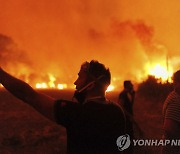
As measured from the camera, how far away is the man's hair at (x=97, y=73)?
230 centimetres

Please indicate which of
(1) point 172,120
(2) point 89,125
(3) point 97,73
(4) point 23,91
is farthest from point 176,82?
(4) point 23,91

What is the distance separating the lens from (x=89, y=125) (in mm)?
2109

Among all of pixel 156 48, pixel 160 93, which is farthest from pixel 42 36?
pixel 160 93

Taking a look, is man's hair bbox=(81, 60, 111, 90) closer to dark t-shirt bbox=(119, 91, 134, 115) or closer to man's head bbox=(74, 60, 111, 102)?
man's head bbox=(74, 60, 111, 102)

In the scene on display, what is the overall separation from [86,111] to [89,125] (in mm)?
87

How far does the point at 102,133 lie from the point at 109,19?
138ft

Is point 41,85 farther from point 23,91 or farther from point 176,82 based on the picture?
point 23,91

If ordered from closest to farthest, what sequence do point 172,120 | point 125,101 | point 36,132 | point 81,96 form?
point 81,96, point 172,120, point 125,101, point 36,132

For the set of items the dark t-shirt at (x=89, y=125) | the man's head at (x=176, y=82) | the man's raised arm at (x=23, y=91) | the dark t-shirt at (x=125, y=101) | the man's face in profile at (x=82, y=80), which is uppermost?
the dark t-shirt at (x=125, y=101)

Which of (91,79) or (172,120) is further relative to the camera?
(172,120)

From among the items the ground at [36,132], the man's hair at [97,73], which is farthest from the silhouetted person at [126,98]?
the man's hair at [97,73]

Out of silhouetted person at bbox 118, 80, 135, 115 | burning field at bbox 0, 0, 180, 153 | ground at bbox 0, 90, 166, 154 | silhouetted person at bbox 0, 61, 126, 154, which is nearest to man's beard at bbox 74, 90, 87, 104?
silhouetted person at bbox 0, 61, 126, 154

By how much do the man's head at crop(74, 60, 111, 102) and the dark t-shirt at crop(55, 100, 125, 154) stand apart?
13 cm

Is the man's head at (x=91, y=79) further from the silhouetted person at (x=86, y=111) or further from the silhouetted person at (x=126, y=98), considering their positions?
the silhouetted person at (x=126, y=98)
